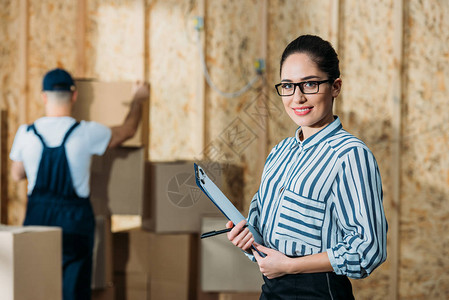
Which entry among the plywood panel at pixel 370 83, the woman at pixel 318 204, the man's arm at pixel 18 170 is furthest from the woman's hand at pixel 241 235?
the plywood panel at pixel 370 83

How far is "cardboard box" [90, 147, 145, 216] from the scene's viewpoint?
306cm

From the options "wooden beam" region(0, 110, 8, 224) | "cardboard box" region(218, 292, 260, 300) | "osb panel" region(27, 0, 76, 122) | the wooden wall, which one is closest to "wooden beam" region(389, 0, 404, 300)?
the wooden wall

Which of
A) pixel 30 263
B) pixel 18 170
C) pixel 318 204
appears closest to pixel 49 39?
pixel 18 170

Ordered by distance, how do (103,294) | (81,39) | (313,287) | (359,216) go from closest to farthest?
(359,216) → (313,287) → (103,294) → (81,39)

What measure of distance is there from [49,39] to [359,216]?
118 inches

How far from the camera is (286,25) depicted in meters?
3.36

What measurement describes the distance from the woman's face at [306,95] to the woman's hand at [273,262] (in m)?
0.30

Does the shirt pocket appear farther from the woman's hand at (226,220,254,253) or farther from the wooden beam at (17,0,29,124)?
the wooden beam at (17,0,29,124)

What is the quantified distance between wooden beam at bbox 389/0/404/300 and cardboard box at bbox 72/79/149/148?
1.62m

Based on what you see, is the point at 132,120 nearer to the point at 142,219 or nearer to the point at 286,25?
the point at 142,219

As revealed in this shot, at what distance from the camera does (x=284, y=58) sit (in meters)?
1.20

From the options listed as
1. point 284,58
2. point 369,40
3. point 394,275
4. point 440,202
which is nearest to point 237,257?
point 394,275

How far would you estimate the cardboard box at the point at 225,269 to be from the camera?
2846mm

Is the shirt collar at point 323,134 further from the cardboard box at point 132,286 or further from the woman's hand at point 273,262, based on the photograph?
the cardboard box at point 132,286
